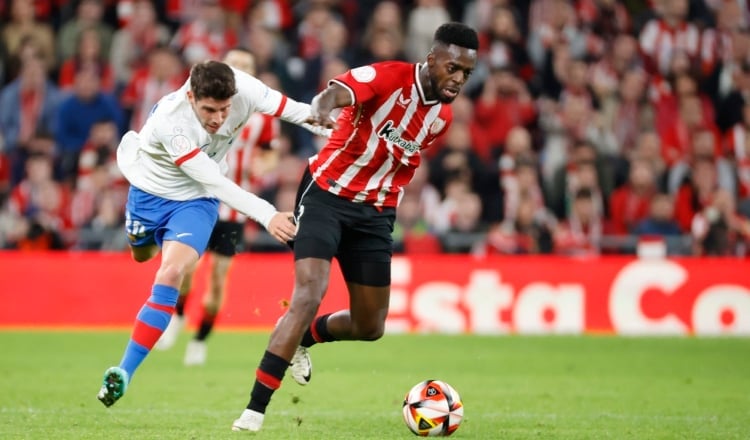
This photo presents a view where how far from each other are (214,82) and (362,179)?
110 cm

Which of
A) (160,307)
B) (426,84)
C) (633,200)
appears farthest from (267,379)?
(633,200)

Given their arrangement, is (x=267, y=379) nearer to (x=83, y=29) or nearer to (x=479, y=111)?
(x=479, y=111)

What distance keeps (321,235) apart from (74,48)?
1179 centimetres

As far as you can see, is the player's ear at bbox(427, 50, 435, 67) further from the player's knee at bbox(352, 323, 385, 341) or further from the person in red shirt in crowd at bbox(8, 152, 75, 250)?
the person in red shirt in crowd at bbox(8, 152, 75, 250)

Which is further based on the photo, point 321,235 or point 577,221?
point 577,221

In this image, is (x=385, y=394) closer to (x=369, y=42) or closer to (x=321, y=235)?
(x=321, y=235)

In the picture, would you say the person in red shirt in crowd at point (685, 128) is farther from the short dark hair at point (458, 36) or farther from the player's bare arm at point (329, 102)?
the player's bare arm at point (329, 102)

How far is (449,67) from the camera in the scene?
303 inches

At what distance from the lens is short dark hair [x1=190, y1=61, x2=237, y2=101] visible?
24.9 ft

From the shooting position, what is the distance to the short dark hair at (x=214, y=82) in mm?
7602

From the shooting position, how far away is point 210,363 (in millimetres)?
12328

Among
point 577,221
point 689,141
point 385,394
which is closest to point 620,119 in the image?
point 689,141

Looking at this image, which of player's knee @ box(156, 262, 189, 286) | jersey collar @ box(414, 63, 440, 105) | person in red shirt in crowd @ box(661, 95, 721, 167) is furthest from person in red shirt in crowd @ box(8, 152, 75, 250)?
jersey collar @ box(414, 63, 440, 105)

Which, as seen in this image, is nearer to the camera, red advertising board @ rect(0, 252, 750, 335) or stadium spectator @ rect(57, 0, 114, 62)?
red advertising board @ rect(0, 252, 750, 335)
